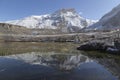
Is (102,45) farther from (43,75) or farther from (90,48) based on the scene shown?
(43,75)

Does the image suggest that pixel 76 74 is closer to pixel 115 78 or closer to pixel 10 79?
pixel 115 78

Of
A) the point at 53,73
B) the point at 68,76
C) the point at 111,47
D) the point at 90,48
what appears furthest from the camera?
the point at 90,48

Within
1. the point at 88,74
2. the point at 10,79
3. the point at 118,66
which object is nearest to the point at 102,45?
the point at 118,66

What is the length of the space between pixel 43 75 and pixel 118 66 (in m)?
9.99

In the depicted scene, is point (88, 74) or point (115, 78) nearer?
point (115, 78)

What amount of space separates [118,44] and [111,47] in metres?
2.65

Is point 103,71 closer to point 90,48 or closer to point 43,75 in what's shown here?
point 43,75

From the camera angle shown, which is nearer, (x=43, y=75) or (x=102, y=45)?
(x=43, y=75)

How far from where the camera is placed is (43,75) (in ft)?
70.2

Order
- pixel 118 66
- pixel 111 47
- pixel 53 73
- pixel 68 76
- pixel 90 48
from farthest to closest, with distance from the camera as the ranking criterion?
pixel 90 48 < pixel 111 47 < pixel 118 66 < pixel 53 73 < pixel 68 76

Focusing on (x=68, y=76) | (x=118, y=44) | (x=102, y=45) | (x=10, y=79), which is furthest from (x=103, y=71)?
(x=102, y=45)

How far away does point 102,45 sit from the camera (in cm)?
4266

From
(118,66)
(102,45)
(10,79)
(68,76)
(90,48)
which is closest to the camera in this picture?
(10,79)

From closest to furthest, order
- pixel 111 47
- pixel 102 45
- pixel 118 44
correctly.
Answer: pixel 118 44, pixel 111 47, pixel 102 45
